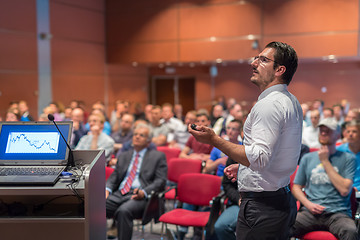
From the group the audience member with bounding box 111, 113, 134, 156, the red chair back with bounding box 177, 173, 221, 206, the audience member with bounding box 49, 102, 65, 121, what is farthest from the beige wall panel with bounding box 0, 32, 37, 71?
the red chair back with bounding box 177, 173, 221, 206

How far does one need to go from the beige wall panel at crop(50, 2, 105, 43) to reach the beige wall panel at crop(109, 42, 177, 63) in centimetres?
65

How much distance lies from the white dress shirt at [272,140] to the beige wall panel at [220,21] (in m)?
8.29

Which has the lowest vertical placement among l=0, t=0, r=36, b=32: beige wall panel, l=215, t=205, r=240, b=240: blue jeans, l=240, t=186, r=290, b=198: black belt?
l=215, t=205, r=240, b=240: blue jeans

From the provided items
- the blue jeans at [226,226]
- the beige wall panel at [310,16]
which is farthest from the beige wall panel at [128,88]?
the blue jeans at [226,226]

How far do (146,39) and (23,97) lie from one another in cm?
390

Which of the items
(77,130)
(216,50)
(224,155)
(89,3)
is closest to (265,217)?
(224,155)

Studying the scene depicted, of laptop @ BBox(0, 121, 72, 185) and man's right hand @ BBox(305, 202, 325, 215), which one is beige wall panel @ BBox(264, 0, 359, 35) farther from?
laptop @ BBox(0, 121, 72, 185)

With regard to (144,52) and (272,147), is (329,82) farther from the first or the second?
(272,147)

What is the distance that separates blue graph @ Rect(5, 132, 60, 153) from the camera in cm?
264

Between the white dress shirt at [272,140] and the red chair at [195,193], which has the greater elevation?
the white dress shirt at [272,140]

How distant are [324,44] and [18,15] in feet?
23.4

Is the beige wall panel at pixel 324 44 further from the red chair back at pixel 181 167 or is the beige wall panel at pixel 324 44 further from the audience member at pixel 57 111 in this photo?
the red chair back at pixel 181 167

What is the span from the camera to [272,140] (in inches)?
75.0

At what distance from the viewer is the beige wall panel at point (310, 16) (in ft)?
29.5
